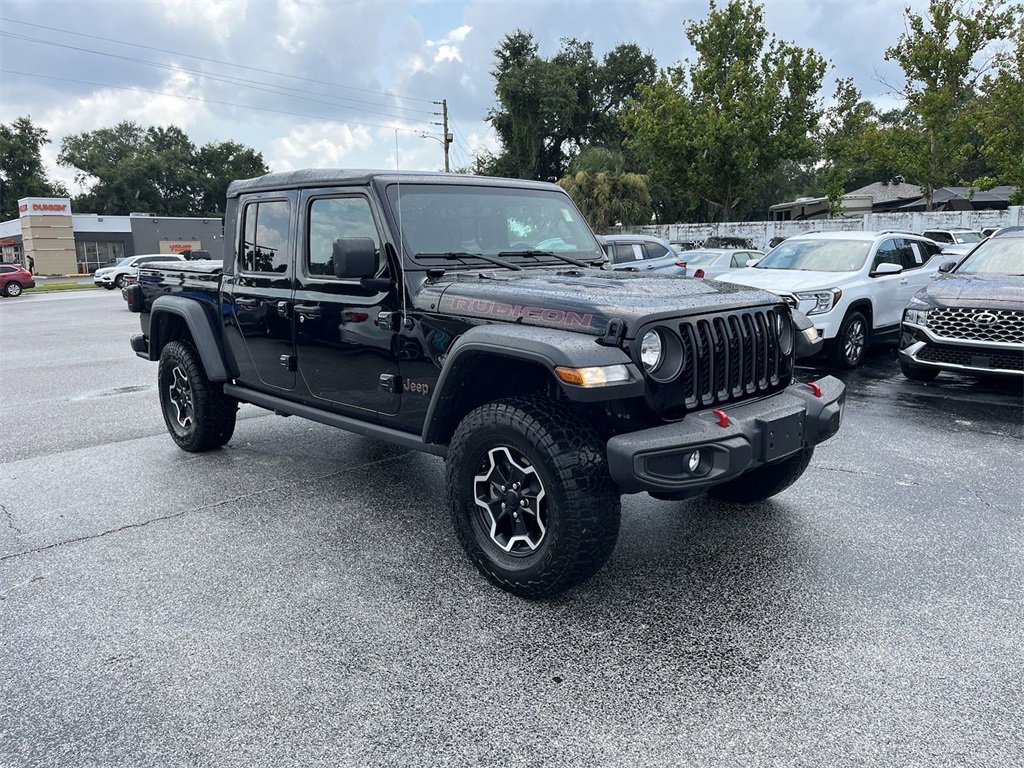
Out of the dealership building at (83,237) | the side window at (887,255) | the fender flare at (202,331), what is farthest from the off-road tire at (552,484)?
the dealership building at (83,237)

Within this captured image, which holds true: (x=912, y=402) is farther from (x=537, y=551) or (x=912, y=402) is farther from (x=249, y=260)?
(x=249, y=260)

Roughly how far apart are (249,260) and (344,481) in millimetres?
1604

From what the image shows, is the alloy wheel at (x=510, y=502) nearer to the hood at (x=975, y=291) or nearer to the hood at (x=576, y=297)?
the hood at (x=576, y=297)

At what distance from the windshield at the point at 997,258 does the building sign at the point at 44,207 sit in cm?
5896

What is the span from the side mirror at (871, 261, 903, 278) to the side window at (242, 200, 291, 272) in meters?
7.26

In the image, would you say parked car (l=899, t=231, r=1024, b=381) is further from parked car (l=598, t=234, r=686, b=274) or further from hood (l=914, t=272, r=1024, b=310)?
parked car (l=598, t=234, r=686, b=274)

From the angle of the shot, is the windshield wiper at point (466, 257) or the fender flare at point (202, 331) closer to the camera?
the windshield wiper at point (466, 257)

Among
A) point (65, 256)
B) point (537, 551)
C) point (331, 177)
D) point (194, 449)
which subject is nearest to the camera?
point (537, 551)

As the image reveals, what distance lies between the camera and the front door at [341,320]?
405cm

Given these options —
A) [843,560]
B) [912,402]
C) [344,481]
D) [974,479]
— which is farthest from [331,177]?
[912,402]

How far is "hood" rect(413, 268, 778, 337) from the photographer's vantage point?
3.25 metres

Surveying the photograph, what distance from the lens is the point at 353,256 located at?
3723 millimetres

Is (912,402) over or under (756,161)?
under

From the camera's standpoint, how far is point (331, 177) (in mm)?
4395
